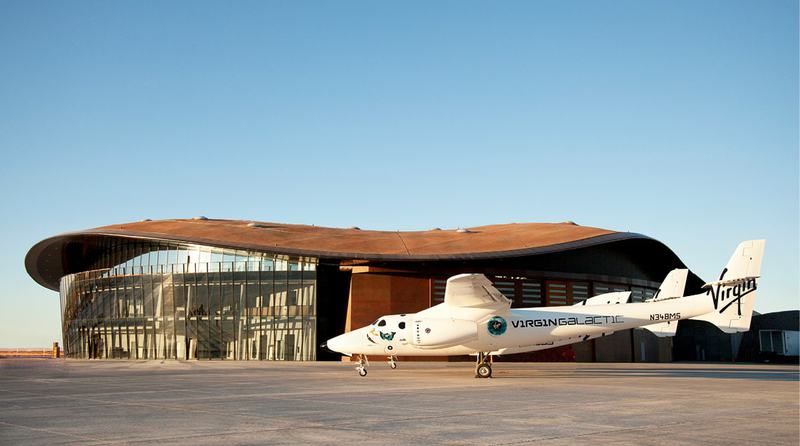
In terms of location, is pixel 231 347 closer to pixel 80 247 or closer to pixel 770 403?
pixel 80 247

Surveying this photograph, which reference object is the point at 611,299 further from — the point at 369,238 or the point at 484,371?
the point at 369,238

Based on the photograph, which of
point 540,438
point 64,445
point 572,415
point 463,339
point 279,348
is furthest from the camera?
point 279,348

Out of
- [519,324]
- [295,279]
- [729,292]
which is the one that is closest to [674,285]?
[729,292]

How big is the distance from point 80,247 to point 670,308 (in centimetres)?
5199

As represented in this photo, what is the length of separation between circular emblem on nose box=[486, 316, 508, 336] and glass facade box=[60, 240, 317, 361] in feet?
84.5

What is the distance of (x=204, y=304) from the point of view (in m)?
55.4

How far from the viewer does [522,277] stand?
55.0m

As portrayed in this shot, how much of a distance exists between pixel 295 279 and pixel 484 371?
26.8 metres

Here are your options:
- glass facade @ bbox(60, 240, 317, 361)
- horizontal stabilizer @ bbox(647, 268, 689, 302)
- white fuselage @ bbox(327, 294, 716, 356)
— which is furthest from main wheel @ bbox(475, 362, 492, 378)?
glass facade @ bbox(60, 240, 317, 361)

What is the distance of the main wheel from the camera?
95.5ft

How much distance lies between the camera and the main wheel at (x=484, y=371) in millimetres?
29094

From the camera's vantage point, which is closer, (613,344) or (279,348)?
(279,348)

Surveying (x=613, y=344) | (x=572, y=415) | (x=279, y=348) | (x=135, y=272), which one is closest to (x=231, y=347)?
(x=279, y=348)

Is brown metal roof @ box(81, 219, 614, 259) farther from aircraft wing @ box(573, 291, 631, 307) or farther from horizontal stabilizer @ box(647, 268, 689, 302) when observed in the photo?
Answer: horizontal stabilizer @ box(647, 268, 689, 302)
